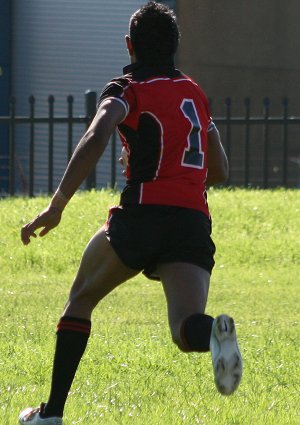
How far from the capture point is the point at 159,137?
5.06 metres

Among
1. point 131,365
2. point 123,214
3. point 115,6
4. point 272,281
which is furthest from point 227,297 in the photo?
point 115,6

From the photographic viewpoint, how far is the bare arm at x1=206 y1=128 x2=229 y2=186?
213 inches

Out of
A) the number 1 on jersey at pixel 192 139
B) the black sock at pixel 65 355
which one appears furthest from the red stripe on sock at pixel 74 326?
the number 1 on jersey at pixel 192 139

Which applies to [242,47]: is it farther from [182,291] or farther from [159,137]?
[182,291]

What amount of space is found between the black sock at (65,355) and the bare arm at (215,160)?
845 millimetres

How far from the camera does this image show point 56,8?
1905 centimetres

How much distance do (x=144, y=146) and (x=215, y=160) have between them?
50 centimetres

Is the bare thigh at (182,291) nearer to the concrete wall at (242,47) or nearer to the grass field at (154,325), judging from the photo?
the grass field at (154,325)

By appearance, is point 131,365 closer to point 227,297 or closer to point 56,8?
point 227,297

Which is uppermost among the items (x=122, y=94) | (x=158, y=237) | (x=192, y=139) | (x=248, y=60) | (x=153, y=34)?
(x=153, y=34)

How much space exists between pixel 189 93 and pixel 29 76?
14.5 metres

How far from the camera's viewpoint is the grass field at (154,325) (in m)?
5.76

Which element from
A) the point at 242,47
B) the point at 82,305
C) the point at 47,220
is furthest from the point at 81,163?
the point at 242,47

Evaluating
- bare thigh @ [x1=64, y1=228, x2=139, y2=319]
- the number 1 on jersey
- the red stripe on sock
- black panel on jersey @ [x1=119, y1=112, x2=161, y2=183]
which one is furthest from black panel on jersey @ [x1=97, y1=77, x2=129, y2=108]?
the red stripe on sock
